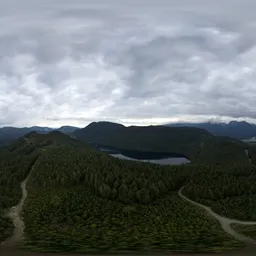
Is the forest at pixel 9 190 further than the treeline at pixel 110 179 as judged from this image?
No

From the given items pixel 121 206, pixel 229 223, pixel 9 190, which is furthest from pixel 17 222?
pixel 229 223

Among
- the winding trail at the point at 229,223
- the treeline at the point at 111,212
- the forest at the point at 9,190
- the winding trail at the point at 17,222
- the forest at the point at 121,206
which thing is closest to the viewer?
the treeline at the point at 111,212

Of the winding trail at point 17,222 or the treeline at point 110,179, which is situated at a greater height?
the treeline at point 110,179

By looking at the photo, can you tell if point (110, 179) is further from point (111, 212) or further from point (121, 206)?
point (111, 212)

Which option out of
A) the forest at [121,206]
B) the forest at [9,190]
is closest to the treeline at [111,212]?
the forest at [121,206]

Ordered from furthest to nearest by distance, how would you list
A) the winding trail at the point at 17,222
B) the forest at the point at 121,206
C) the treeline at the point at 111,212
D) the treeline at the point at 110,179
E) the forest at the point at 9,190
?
1. the treeline at the point at 110,179
2. the forest at the point at 9,190
3. the forest at the point at 121,206
4. the winding trail at the point at 17,222
5. the treeline at the point at 111,212

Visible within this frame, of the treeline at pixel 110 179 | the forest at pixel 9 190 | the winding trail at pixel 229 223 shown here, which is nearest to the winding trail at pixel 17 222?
the forest at pixel 9 190

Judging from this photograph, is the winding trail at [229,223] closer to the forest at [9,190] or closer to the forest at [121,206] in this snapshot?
the forest at [121,206]

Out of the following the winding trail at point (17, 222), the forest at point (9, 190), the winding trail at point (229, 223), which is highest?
the forest at point (9, 190)

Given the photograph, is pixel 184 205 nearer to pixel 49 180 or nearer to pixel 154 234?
pixel 154 234
